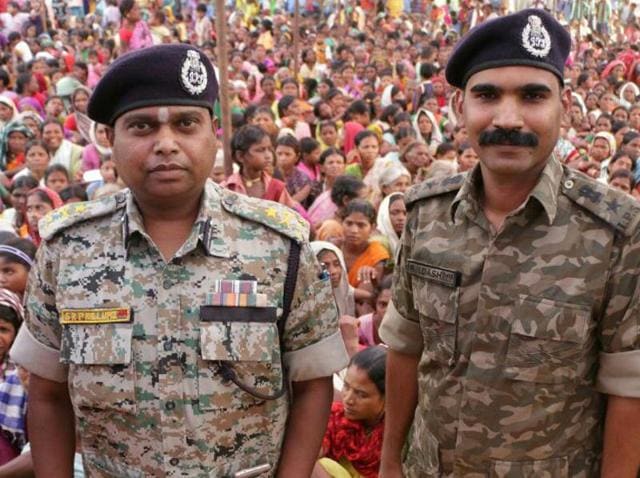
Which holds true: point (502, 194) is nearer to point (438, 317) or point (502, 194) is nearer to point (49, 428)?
point (438, 317)

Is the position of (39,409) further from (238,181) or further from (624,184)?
(624,184)

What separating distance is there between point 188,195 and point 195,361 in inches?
14.0

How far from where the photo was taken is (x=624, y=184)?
5379 mm

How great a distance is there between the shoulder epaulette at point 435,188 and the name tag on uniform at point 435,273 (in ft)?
0.56

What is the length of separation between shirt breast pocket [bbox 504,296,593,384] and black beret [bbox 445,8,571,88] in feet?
1.73

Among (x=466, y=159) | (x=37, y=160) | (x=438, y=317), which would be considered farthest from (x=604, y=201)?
(x=37, y=160)

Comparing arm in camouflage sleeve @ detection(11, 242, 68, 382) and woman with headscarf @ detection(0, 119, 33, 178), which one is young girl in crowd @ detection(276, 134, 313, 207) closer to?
woman with headscarf @ detection(0, 119, 33, 178)

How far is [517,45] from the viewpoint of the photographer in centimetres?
172

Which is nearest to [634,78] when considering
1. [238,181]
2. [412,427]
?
[238,181]

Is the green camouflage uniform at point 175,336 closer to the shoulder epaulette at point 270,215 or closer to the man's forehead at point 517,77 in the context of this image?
the shoulder epaulette at point 270,215

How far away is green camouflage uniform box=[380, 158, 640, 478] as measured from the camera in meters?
1.67

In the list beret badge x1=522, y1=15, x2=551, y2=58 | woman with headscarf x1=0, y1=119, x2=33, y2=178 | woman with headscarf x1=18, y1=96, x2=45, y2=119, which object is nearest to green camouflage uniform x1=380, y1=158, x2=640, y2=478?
beret badge x1=522, y1=15, x2=551, y2=58

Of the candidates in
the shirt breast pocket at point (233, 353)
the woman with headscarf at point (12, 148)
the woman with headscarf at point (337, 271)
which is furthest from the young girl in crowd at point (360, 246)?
the woman with headscarf at point (12, 148)

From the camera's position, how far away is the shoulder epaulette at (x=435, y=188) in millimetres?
1938
